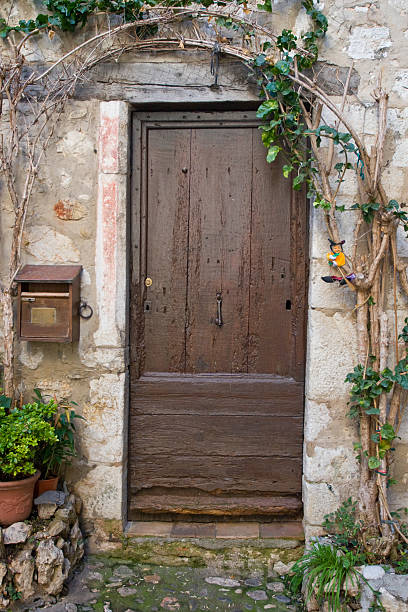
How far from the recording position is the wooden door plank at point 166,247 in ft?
9.67

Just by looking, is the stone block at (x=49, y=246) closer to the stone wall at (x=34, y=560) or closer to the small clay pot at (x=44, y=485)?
the small clay pot at (x=44, y=485)

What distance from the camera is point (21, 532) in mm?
2475

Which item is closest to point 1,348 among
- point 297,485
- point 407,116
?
point 297,485

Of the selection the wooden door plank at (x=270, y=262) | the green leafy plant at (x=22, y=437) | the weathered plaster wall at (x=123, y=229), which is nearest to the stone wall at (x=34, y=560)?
the green leafy plant at (x=22, y=437)

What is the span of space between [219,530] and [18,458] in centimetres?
122

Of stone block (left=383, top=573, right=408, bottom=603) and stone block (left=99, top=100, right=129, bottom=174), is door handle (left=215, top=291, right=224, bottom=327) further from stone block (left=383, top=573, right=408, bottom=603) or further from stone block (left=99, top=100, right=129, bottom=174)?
stone block (left=383, top=573, right=408, bottom=603)

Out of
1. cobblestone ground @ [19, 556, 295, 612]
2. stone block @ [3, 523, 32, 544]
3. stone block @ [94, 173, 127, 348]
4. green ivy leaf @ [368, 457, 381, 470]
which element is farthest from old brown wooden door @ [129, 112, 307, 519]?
stone block @ [3, 523, 32, 544]

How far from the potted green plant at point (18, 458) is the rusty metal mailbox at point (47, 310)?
0.39 meters

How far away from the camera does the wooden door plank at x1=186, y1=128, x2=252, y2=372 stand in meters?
2.94

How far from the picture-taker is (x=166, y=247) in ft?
9.74

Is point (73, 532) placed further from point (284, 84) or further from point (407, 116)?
point (407, 116)

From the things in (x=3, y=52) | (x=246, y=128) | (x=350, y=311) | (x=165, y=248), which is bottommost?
(x=350, y=311)

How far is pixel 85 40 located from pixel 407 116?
1758 mm

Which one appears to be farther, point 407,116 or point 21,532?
point 407,116
